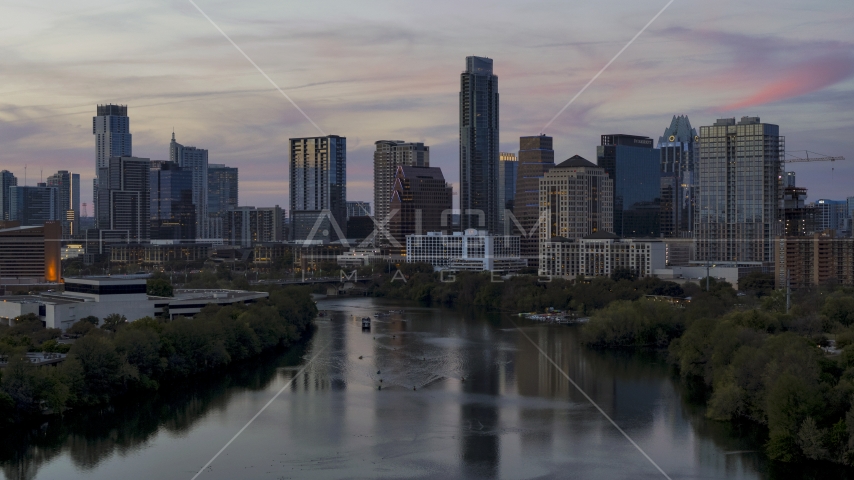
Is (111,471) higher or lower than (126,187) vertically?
lower

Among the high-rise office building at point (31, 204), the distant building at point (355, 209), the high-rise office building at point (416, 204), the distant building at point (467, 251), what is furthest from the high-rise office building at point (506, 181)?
the high-rise office building at point (31, 204)

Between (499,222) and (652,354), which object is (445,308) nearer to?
(652,354)

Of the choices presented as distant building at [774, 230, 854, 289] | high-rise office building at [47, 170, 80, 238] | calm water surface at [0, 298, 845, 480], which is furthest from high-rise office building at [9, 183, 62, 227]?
calm water surface at [0, 298, 845, 480]

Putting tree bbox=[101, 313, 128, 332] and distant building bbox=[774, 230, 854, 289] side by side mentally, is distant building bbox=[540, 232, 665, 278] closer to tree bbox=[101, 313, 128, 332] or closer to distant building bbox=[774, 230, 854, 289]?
distant building bbox=[774, 230, 854, 289]

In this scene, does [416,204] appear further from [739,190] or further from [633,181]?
[739,190]

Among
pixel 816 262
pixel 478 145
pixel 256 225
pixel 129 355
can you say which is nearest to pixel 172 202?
pixel 256 225

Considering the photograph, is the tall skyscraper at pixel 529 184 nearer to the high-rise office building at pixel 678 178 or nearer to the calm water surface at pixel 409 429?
the high-rise office building at pixel 678 178

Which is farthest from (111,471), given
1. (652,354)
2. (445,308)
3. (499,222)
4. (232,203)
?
(232,203)
